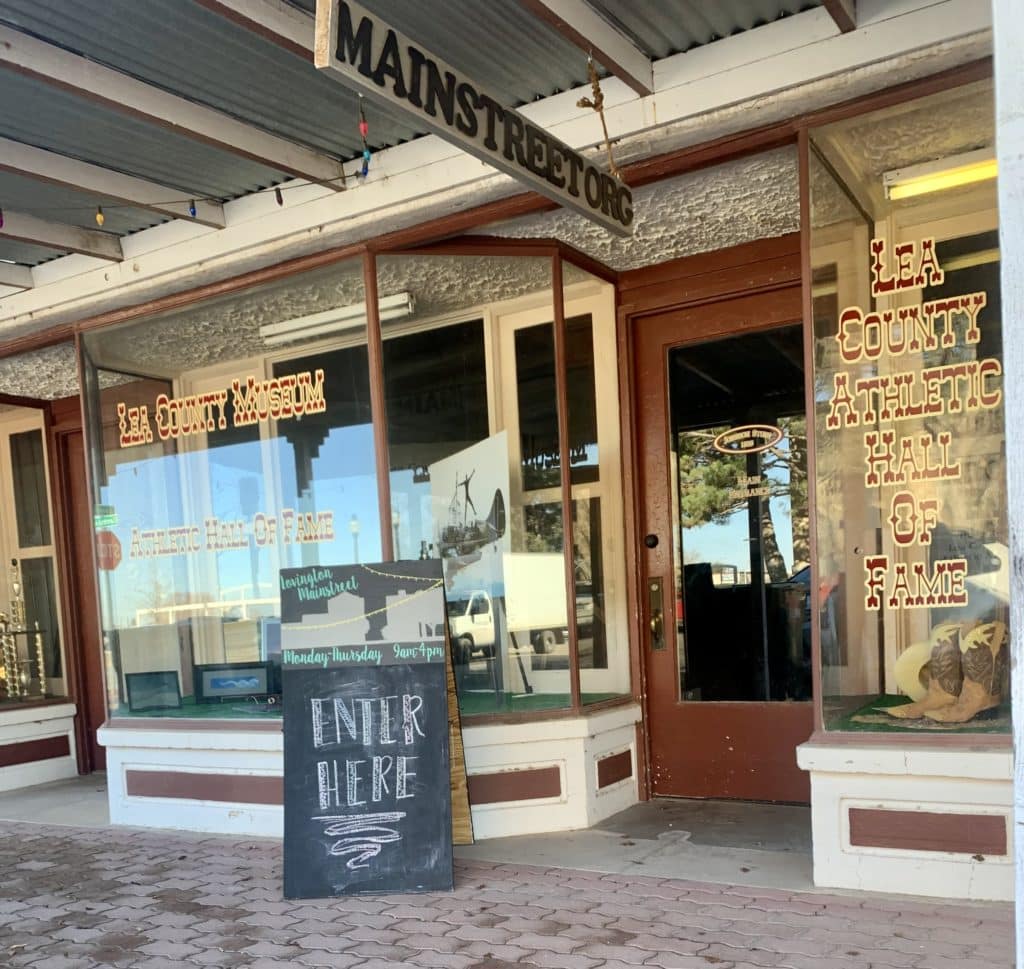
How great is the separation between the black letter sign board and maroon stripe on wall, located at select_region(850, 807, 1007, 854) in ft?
5.61

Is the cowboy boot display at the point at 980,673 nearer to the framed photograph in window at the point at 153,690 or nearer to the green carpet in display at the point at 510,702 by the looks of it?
the green carpet in display at the point at 510,702

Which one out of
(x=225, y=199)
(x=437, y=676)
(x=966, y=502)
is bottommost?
(x=437, y=676)

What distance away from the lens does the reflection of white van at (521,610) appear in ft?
16.4

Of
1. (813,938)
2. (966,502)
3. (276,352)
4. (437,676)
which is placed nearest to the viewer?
(813,938)

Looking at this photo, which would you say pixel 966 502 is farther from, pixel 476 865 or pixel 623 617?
pixel 476 865

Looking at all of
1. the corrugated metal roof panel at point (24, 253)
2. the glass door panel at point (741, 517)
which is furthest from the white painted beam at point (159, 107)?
the glass door panel at point (741, 517)

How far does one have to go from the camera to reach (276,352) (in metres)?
5.51

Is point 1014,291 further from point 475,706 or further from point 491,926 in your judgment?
point 475,706

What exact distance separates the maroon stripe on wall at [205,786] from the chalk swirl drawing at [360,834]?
98 centimetres

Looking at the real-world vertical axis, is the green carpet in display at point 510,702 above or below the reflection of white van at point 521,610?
below

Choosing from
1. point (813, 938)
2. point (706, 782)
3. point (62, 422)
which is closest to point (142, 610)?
point (62, 422)

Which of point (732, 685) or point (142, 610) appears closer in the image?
point (732, 685)

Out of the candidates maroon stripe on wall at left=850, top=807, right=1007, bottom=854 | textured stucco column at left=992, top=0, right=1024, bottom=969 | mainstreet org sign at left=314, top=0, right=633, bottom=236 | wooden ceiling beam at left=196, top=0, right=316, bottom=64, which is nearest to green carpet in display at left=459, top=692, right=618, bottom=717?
maroon stripe on wall at left=850, top=807, right=1007, bottom=854

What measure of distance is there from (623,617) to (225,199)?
3249 mm
